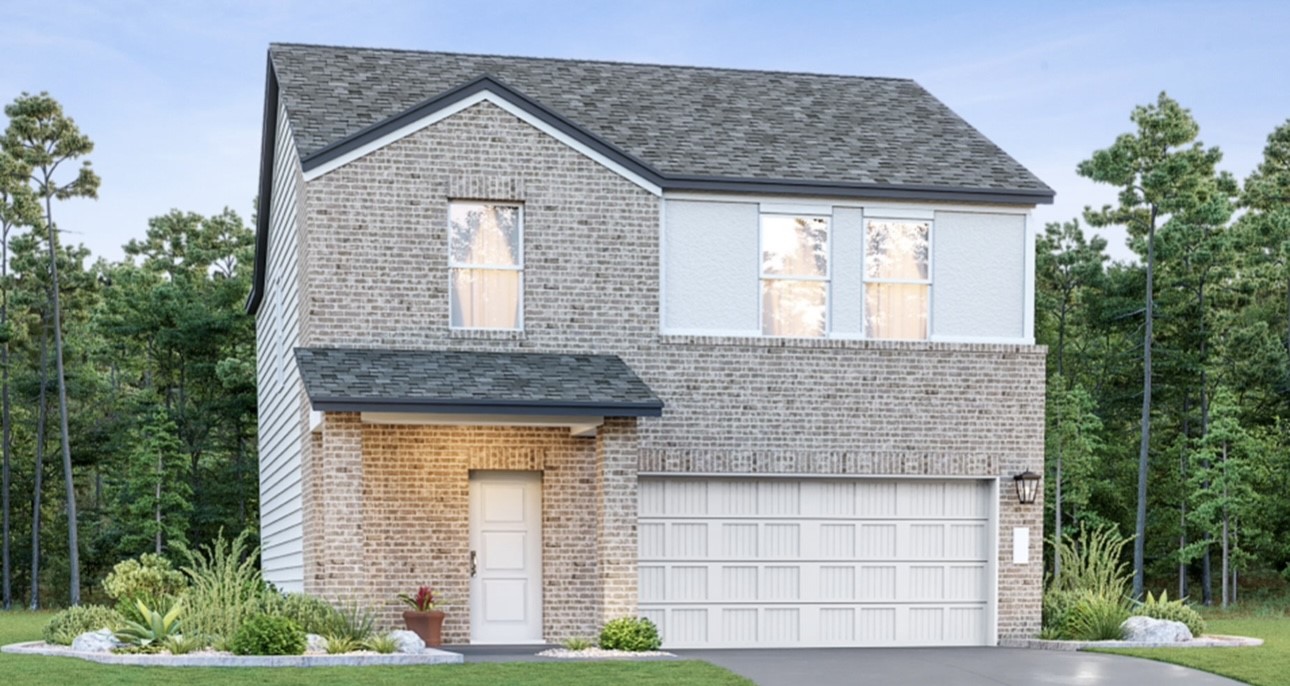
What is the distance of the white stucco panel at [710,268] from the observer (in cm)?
2038

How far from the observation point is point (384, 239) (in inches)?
767

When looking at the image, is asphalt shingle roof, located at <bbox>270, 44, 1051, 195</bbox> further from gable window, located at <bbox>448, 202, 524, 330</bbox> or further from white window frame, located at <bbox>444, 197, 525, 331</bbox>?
gable window, located at <bbox>448, 202, 524, 330</bbox>

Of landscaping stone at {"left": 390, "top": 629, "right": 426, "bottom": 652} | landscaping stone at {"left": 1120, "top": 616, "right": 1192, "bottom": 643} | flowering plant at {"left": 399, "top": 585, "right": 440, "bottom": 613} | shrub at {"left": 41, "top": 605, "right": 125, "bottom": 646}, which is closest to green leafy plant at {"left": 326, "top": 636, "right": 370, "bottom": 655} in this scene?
landscaping stone at {"left": 390, "top": 629, "right": 426, "bottom": 652}

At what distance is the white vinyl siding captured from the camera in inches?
840

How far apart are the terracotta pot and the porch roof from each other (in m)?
2.51

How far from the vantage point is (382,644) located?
16203 millimetres

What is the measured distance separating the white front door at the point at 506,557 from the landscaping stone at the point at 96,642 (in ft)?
14.8

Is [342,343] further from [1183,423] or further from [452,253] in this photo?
[1183,423]

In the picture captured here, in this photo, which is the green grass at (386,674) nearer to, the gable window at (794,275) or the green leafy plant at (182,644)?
the green leafy plant at (182,644)

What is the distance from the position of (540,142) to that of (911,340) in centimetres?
557

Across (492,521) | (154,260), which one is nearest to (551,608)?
(492,521)

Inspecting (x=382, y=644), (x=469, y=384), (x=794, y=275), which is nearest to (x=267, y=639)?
(x=382, y=644)

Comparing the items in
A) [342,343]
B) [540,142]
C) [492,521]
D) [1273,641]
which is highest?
[540,142]

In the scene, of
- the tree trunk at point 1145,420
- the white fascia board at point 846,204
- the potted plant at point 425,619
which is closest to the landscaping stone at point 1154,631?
the white fascia board at point 846,204
